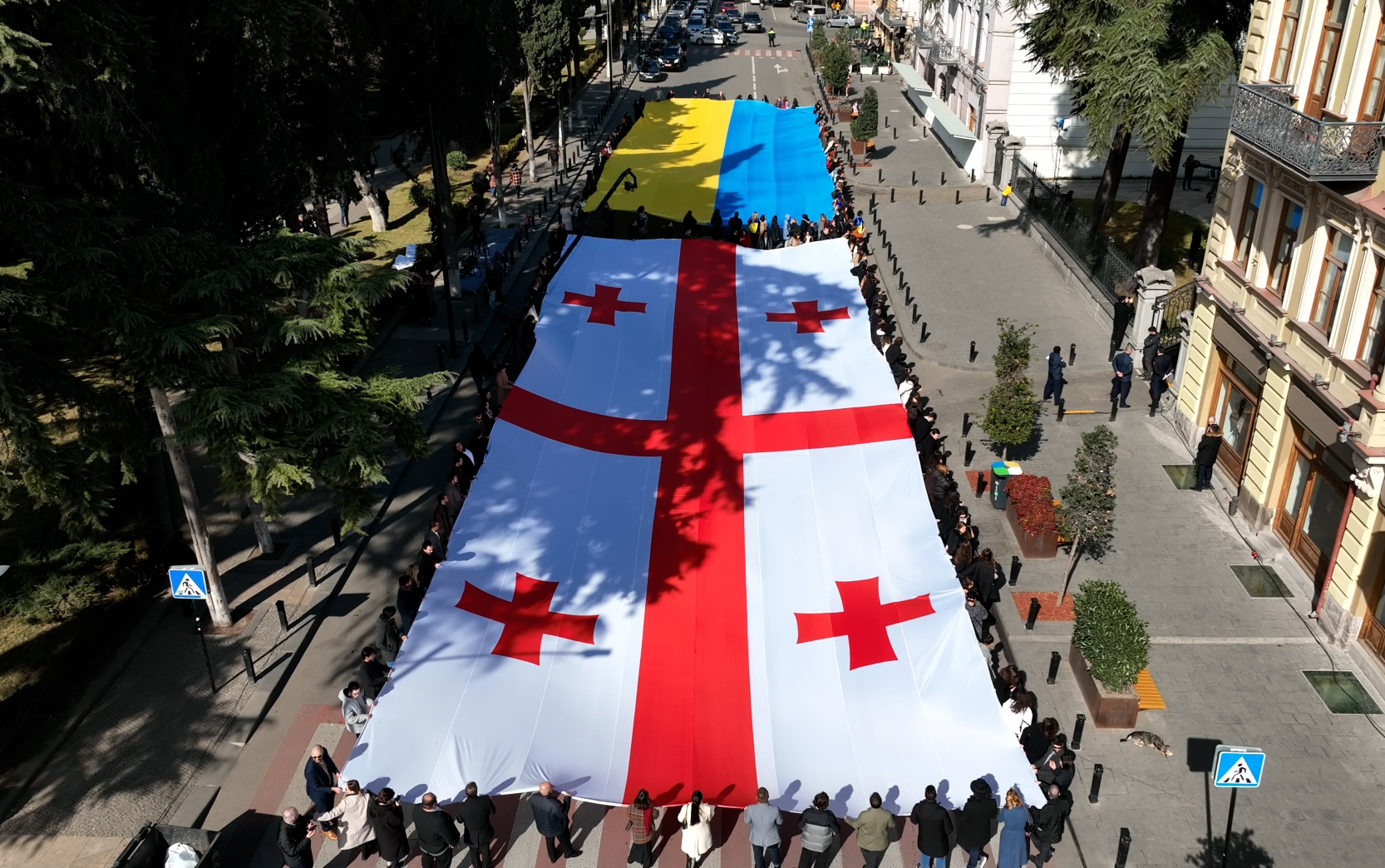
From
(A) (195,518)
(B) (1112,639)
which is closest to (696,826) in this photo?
(B) (1112,639)

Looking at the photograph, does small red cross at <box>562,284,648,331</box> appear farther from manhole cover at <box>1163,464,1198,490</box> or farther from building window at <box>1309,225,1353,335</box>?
building window at <box>1309,225,1353,335</box>

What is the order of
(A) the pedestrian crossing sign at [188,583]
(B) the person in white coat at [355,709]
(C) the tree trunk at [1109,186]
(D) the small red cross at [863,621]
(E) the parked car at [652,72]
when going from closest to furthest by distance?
(B) the person in white coat at [355,709]
(D) the small red cross at [863,621]
(A) the pedestrian crossing sign at [188,583]
(C) the tree trunk at [1109,186]
(E) the parked car at [652,72]

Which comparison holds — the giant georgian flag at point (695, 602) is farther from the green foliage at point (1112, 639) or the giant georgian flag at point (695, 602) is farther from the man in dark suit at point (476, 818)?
the green foliage at point (1112, 639)

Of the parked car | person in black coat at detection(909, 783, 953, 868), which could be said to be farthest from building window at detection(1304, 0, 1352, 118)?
the parked car

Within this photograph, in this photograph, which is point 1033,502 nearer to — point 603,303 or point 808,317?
point 808,317

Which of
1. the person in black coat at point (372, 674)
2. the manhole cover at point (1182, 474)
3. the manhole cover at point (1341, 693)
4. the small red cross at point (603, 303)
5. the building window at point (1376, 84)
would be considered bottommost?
the manhole cover at point (1341, 693)

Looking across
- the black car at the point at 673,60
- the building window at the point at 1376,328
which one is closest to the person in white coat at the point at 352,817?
the building window at the point at 1376,328
